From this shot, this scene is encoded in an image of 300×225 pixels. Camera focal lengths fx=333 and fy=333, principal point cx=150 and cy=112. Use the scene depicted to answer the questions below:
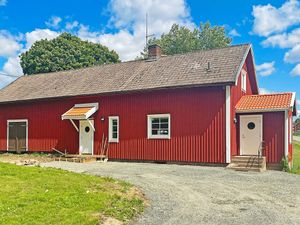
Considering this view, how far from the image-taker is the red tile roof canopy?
49.2ft

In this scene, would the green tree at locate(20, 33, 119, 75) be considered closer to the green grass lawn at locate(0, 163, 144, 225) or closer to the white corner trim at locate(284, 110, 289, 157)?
the white corner trim at locate(284, 110, 289, 157)

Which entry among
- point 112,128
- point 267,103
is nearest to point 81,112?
point 112,128

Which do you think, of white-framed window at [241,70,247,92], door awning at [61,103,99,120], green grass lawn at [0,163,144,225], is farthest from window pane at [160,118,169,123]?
green grass lawn at [0,163,144,225]

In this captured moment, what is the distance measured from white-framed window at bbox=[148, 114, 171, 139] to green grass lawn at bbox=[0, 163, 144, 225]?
6.96m

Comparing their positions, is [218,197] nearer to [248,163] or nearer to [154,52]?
[248,163]

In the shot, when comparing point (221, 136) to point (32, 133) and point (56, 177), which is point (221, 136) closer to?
point (56, 177)

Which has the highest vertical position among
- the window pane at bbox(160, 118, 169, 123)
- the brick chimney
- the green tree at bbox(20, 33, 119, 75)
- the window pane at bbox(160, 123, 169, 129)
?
the green tree at bbox(20, 33, 119, 75)

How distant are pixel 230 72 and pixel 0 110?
15930 millimetres

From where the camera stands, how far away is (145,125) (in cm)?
1697

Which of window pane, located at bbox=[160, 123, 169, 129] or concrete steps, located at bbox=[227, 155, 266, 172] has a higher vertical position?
window pane, located at bbox=[160, 123, 169, 129]

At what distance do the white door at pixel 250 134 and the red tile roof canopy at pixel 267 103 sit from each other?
47 cm

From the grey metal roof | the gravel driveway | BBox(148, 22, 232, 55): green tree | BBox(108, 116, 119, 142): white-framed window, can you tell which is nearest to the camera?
the gravel driveway

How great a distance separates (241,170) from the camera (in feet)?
45.6

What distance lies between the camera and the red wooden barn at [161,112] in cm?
1520
